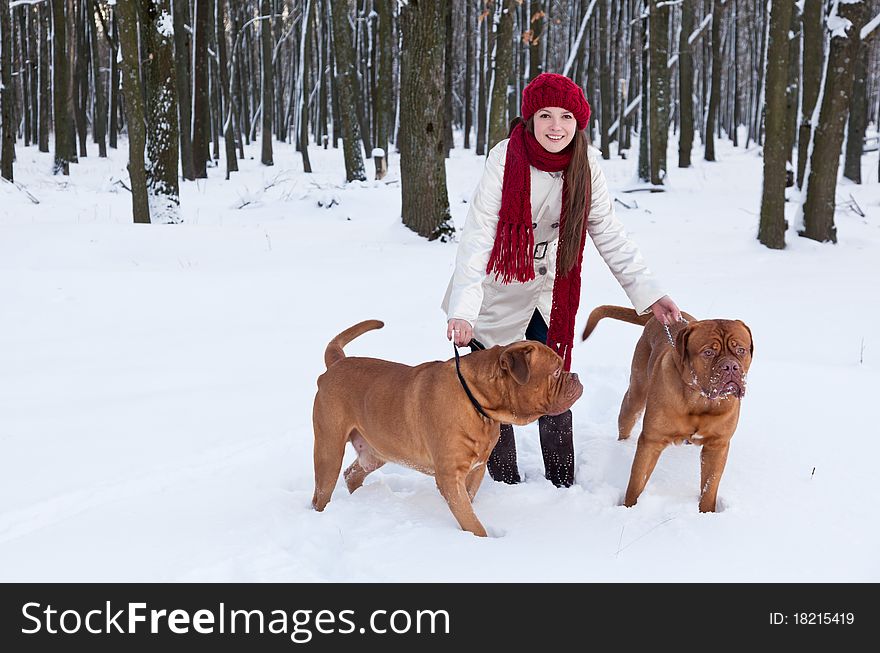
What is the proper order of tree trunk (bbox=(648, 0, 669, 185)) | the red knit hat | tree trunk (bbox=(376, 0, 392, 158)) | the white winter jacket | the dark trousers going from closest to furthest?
the red knit hat, the white winter jacket, the dark trousers, tree trunk (bbox=(648, 0, 669, 185)), tree trunk (bbox=(376, 0, 392, 158))

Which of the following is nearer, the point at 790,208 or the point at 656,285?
the point at 656,285

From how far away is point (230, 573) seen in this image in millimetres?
3324

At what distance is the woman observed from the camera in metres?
4.03

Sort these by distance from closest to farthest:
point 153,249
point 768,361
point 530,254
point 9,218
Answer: point 530,254 < point 768,361 < point 153,249 < point 9,218

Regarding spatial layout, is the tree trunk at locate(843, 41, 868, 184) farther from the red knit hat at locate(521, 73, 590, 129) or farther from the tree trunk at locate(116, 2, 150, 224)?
the red knit hat at locate(521, 73, 590, 129)

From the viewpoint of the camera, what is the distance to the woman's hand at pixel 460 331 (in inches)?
151

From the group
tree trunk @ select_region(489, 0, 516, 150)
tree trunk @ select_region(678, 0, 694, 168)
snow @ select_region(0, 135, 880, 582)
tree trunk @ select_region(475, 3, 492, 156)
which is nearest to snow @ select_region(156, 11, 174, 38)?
snow @ select_region(0, 135, 880, 582)

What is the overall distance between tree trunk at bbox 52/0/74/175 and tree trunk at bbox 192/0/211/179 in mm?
3238

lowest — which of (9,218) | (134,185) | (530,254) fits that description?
(9,218)

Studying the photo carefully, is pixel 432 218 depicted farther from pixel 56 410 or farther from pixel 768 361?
pixel 56 410

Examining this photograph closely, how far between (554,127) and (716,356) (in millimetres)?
1374

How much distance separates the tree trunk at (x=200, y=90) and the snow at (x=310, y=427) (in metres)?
11.1

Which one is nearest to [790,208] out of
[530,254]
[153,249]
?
[153,249]

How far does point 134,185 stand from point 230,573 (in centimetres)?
978
